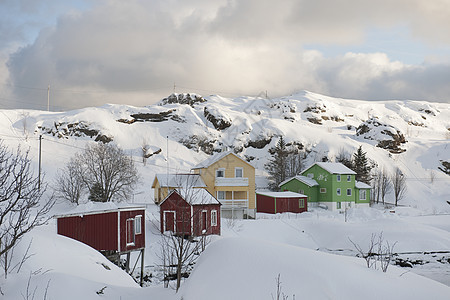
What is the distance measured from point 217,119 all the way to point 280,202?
167 feet

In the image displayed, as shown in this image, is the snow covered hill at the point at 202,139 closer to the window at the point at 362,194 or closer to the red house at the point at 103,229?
the window at the point at 362,194

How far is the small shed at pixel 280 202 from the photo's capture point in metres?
52.4

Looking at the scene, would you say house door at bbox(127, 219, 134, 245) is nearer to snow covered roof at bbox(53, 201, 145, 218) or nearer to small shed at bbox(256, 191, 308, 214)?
snow covered roof at bbox(53, 201, 145, 218)

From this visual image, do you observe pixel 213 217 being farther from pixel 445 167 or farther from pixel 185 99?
pixel 185 99

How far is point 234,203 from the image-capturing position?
46.4 metres

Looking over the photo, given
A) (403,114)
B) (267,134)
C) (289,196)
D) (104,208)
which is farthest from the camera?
(403,114)

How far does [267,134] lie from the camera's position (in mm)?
95562

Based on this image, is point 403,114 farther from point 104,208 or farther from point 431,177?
point 104,208

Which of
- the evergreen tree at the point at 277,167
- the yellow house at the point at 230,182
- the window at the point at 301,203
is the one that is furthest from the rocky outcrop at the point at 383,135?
the yellow house at the point at 230,182

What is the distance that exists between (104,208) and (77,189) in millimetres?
21069

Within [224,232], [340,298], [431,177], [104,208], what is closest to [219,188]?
[224,232]

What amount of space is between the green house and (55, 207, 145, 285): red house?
3767cm

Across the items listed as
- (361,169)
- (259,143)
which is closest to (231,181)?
(361,169)

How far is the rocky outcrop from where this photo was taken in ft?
311
